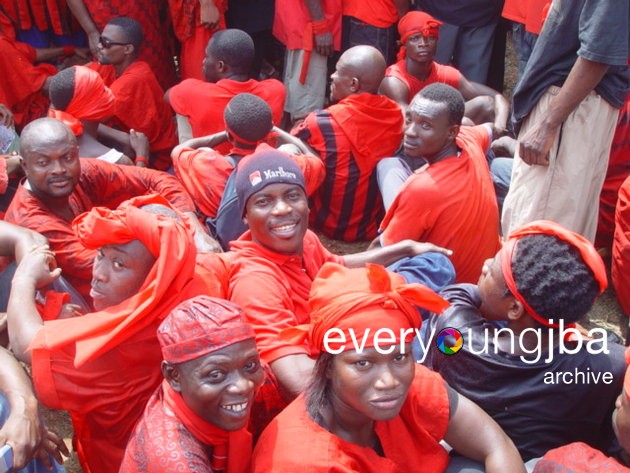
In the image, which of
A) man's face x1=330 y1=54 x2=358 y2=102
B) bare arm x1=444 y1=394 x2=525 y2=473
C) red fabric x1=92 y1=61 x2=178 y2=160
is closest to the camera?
bare arm x1=444 y1=394 x2=525 y2=473

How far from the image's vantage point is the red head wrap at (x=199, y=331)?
7.47 ft

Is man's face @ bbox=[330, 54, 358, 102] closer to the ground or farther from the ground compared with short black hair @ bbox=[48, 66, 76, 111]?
farther from the ground

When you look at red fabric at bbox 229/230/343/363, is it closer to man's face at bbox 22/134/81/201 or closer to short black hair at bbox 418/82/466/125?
man's face at bbox 22/134/81/201

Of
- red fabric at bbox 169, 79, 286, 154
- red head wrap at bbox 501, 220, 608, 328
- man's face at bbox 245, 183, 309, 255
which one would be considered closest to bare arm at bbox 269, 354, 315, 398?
man's face at bbox 245, 183, 309, 255

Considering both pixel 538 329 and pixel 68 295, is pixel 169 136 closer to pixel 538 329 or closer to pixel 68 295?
pixel 68 295

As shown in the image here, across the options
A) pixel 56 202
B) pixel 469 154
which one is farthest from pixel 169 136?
pixel 469 154

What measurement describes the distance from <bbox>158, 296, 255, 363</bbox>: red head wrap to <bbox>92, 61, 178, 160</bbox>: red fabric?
11.0ft

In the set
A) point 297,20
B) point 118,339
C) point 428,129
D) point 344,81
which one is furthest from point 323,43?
point 118,339

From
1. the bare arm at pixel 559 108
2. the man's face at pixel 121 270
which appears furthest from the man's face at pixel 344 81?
the man's face at pixel 121 270

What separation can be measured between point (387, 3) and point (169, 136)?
2019mm

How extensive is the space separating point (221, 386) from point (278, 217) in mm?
1034

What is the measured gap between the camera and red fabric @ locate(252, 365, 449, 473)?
2.29 meters

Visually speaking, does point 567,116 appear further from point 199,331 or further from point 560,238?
point 199,331

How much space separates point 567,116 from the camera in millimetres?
3617
